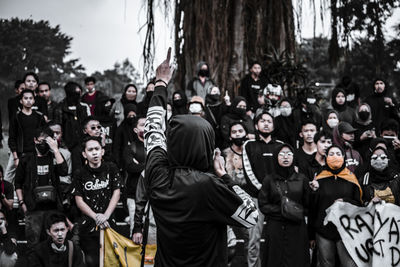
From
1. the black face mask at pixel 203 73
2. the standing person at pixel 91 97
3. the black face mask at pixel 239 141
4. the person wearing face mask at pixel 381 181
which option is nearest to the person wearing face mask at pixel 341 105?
the black face mask at pixel 203 73

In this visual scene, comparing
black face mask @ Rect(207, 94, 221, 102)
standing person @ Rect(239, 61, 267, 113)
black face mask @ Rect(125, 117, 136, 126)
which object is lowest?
black face mask @ Rect(125, 117, 136, 126)

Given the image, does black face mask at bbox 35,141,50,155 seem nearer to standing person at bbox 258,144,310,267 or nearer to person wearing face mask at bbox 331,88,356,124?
standing person at bbox 258,144,310,267

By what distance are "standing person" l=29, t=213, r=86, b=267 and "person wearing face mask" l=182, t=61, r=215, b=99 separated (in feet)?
14.7

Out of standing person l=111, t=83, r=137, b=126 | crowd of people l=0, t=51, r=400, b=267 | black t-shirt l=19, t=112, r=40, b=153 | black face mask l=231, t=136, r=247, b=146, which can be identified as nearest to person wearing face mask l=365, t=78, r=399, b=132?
crowd of people l=0, t=51, r=400, b=267

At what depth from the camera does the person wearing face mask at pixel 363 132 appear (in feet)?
27.9

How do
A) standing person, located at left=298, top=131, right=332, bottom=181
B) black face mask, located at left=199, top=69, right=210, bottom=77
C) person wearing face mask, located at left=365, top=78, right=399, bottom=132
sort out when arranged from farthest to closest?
black face mask, located at left=199, top=69, right=210, bottom=77 → person wearing face mask, located at left=365, top=78, right=399, bottom=132 → standing person, located at left=298, top=131, right=332, bottom=181

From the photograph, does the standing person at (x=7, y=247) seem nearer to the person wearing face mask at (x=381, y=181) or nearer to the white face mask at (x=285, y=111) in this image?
the person wearing face mask at (x=381, y=181)

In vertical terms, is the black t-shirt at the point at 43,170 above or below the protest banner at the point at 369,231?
above

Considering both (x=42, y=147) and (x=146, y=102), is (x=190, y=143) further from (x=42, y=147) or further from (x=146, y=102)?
(x=146, y=102)

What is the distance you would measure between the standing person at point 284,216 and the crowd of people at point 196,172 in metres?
0.01

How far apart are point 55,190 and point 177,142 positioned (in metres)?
4.18

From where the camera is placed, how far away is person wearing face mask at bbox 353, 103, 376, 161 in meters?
8.52

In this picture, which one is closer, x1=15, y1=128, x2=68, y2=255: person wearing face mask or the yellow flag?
the yellow flag

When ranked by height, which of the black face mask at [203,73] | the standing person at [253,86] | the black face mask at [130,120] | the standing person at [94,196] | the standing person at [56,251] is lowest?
the standing person at [56,251]
